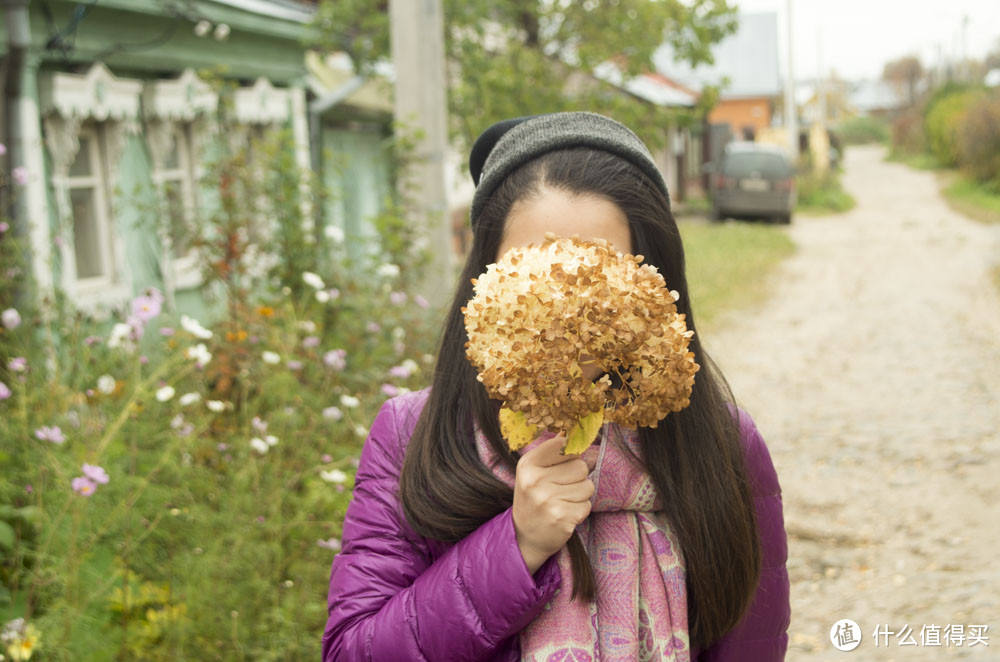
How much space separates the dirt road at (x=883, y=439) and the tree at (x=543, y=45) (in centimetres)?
287

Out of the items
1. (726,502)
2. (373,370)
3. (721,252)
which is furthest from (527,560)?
(721,252)

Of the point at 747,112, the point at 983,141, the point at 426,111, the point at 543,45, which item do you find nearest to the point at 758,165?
the point at 983,141

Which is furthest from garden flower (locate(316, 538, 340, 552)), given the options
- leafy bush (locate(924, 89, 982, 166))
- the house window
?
leafy bush (locate(924, 89, 982, 166))

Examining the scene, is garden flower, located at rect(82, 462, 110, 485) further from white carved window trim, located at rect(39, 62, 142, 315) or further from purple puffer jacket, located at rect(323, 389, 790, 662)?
white carved window trim, located at rect(39, 62, 142, 315)

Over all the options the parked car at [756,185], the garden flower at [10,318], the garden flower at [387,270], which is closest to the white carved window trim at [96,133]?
the garden flower at [387,270]

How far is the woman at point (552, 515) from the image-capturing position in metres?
1.48

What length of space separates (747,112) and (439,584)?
5077 cm

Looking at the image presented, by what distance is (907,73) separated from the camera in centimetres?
9356

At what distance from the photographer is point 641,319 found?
1279mm

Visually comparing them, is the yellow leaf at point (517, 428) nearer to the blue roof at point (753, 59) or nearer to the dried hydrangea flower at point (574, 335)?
the dried hydrangea flower at point (574, 335)

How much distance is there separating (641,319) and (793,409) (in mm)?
7102

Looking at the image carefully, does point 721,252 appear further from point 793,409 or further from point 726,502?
point 726,502

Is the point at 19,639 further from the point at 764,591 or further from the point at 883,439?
the point at 883,439

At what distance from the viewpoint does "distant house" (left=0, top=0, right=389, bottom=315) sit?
6.07 meters
